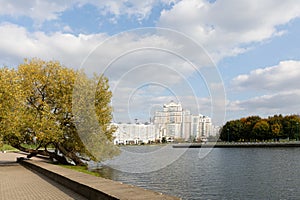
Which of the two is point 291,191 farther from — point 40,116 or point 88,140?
point 40,116

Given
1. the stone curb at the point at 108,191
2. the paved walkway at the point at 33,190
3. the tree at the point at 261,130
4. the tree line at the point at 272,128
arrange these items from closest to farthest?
the stone curb at the point at 108,191 < the paved walkway at the point at 33,190 < the tree line at the point at 272,128 < the tree at the point at 261,130

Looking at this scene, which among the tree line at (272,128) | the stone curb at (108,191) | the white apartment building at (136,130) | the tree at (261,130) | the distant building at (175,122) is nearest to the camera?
the stone curb at (108,191)

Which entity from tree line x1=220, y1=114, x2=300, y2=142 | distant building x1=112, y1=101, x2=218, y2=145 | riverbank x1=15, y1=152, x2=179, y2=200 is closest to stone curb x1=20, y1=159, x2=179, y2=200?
riverbank x1=15, y1=152, x2=179, y2=200

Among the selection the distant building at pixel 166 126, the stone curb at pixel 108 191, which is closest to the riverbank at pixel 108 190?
the stone curb at pixel 108 191

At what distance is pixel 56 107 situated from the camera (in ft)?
91.1

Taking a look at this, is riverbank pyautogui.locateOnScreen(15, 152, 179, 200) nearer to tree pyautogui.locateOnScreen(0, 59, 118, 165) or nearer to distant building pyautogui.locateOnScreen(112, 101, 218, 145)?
tree pyautogui.locateOnScreen(0, 59, 118, 165)

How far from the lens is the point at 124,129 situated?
1247 inches

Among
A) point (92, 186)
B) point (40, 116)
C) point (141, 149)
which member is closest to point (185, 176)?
point (40, 116)

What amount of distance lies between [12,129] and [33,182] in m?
9.97

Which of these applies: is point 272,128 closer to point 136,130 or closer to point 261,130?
point 261,130

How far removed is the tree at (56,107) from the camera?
25859 millimetres

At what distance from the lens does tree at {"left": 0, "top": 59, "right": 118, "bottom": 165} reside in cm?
2586

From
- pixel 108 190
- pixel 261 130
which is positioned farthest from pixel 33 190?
pixel 261 130

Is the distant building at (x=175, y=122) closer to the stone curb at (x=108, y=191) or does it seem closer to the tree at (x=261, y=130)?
the stone curb at (x=108, y=191)
